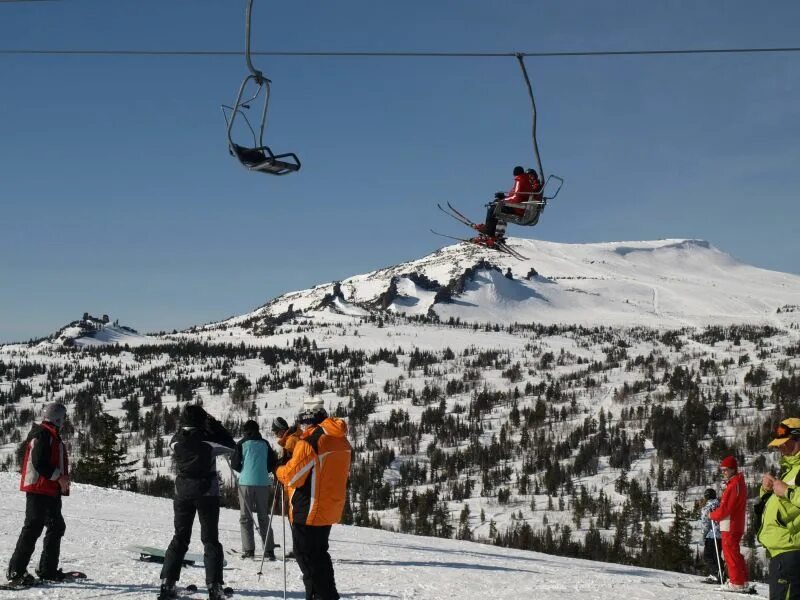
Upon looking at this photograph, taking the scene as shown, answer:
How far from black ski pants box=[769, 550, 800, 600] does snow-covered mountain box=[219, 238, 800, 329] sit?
8165cm

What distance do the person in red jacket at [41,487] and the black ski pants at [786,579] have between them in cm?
530

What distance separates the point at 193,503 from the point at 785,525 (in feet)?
13.7

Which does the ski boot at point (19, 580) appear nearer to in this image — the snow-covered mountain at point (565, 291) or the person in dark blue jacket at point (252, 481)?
the person in dark blue jacket at point (252, 481)

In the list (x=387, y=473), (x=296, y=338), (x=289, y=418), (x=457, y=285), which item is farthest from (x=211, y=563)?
(x=457, y=285)

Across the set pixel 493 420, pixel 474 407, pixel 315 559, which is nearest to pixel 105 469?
pixel 493 420

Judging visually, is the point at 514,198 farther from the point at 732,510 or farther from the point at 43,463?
the point at 43,463

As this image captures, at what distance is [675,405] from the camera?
35.1 metres

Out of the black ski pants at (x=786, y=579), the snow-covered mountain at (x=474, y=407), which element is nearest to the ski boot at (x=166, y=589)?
the snow-covered mountain at (x=474, y=407)

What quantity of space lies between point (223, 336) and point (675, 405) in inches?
1981

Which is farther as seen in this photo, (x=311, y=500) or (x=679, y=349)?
(x=679, y=349)

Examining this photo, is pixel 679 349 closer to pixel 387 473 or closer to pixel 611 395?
pixel 611 395

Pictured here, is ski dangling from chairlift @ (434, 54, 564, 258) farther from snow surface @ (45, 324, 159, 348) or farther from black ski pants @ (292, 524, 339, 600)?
snow surface @ (45, 324, 159, 348)

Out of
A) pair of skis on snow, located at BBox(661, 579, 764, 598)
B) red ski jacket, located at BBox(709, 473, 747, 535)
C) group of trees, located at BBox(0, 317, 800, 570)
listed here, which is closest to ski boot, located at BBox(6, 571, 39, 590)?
pair of skis on snow, located at BBox(661, 579, 764, 598)

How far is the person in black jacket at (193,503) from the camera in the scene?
5.85 meters
